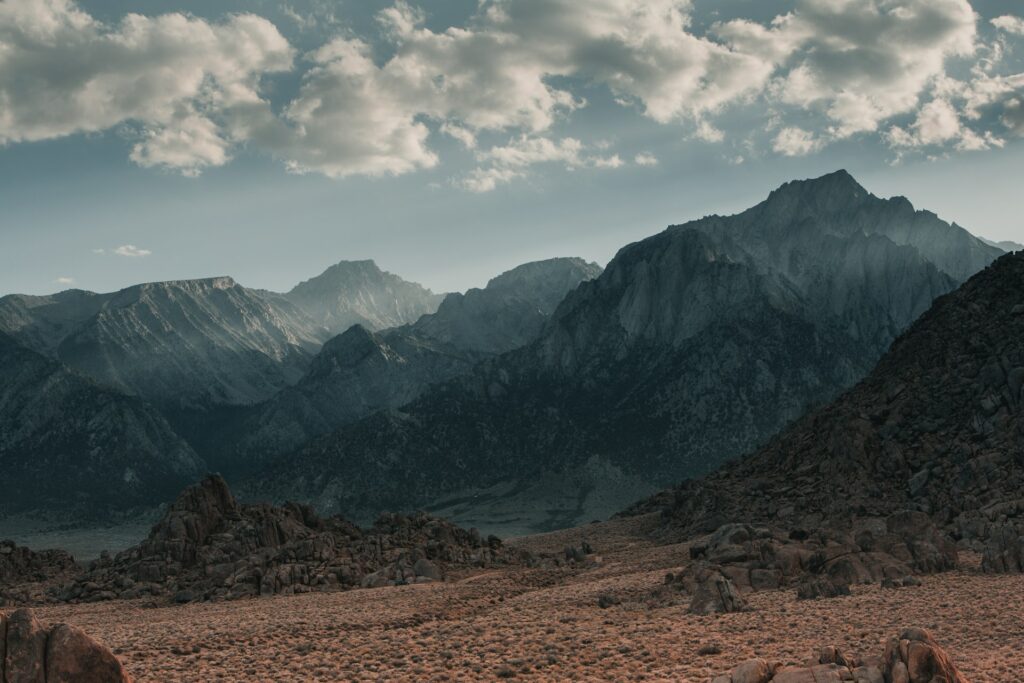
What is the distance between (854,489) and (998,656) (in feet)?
161

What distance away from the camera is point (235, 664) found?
30.3 meters

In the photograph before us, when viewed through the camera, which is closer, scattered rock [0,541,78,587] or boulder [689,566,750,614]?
boulder [689,566,750,614]

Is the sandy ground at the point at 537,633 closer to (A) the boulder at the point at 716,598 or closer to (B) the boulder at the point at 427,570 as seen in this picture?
(A) the boulder at the point at 716,598

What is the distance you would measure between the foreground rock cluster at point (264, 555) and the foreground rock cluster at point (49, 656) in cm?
→ 3538

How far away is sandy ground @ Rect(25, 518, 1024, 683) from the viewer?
2761 centimetres

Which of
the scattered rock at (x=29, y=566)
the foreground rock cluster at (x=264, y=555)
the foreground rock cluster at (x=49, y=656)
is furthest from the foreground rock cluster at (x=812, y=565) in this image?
the scattered rock at (x=29, y=566)

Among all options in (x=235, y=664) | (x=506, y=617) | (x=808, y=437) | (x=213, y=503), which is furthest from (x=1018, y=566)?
(x=213, y=503)

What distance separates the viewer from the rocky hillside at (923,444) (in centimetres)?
6531

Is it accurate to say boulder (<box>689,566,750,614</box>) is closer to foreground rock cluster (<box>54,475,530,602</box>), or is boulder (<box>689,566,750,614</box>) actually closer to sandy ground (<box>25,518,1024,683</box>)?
sandy ground (<box>25,518,1024,683</box>)

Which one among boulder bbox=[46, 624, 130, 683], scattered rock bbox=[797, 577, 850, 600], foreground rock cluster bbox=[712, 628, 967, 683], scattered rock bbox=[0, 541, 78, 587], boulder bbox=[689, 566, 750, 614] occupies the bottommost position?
scattered rock bbox=[0, 541, 78, 587]

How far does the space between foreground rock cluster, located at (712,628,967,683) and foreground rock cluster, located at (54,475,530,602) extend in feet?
139

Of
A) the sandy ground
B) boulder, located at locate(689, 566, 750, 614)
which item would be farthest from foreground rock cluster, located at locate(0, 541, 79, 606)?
boulder, located at locate(689, 566, 750, 614)

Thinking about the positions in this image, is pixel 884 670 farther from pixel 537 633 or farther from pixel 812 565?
pixel 812 565

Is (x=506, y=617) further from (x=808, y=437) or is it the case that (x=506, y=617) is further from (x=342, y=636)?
(x=808, y=437)
